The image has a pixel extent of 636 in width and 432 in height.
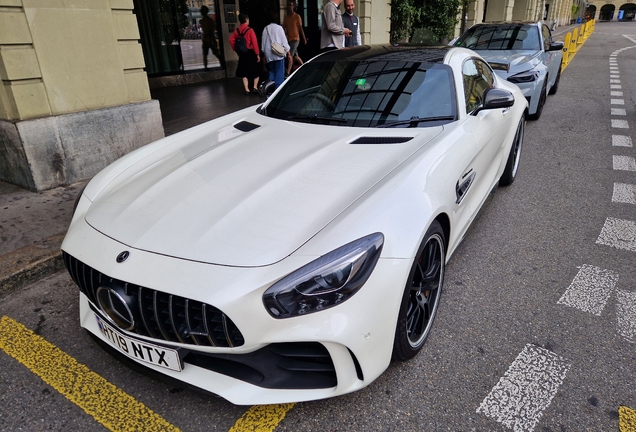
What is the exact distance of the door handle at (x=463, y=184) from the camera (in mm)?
2518

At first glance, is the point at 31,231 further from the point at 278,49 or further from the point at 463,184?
the point at 278,49

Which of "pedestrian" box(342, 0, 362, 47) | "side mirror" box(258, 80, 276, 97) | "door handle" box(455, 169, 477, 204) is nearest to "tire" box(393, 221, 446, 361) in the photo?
"door handle" box(455, 169, 477, 204)

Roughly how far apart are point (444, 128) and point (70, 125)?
380 cm

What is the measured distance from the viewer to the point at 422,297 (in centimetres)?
223

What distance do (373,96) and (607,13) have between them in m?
107

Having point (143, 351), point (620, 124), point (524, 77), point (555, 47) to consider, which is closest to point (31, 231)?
point (143, 351)

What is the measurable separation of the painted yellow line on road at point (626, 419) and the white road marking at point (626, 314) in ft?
1.86

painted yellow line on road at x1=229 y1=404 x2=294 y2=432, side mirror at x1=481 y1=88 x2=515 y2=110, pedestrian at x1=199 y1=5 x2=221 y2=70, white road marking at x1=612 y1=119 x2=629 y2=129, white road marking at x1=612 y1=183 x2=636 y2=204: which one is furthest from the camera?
pedestrian at x1=199 y1=5 x2=221 y2=70

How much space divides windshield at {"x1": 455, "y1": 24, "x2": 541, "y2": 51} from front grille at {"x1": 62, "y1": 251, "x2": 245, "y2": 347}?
756 cm

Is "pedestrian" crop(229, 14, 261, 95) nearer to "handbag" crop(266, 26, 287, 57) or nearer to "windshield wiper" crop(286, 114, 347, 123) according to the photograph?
"handbag" crop(266, 26, 287, 57)

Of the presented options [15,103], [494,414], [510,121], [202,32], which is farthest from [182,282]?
[202,32]

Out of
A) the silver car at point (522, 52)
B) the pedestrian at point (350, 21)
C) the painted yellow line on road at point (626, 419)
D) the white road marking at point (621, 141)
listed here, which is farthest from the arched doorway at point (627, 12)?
the painted yellow line on road at point (626, 419)

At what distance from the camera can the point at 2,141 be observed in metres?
4.44

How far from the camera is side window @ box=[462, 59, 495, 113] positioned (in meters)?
3.13
